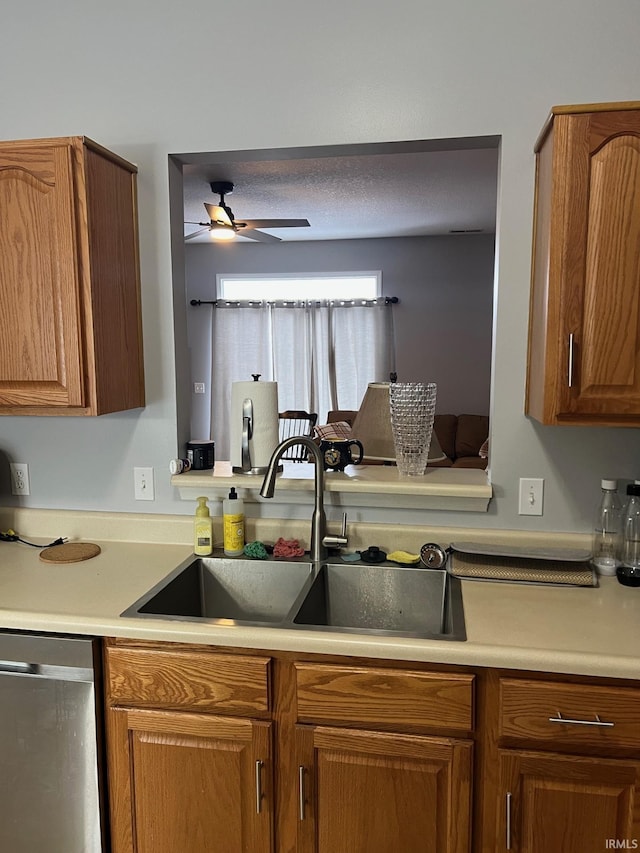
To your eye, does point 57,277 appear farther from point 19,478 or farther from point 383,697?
point 383,697

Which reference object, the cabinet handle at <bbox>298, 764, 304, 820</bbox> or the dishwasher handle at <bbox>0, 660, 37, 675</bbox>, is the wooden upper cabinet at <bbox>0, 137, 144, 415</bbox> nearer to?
the dishwasher handle at <bbox>0, 660, 37, 675</bbox>

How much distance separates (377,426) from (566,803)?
118 centimetres

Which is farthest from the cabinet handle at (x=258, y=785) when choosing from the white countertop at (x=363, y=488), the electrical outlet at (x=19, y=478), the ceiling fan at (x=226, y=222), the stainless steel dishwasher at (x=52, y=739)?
the ceiling fan at (x=226, y=222)

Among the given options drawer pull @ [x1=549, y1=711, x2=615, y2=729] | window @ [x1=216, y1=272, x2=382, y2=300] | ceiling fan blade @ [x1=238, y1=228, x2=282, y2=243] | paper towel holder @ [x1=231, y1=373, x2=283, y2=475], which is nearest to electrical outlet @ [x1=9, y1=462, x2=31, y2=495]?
paper towel holder @ [x1=231, y1=373, x2=283, y2=475]

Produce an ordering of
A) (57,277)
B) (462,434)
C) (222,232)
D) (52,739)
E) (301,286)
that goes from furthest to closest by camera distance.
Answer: (301,286) → (462,434) → (222,232) → (57,277) → (52,739)

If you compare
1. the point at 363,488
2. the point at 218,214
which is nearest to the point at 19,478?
the point at 363,488

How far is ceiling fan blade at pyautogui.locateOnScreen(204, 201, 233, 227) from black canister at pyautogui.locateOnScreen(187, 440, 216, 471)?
90.5 inches

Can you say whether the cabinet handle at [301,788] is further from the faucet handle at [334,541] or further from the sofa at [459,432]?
the sofa at [459,432]

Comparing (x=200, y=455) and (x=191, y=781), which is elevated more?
(x=200, y=455)

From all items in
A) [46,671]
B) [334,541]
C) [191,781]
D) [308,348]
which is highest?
[308,348]

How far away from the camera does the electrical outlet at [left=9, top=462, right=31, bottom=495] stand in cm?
216

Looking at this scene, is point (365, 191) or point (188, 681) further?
point (365, 191)

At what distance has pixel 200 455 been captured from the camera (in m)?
2.08

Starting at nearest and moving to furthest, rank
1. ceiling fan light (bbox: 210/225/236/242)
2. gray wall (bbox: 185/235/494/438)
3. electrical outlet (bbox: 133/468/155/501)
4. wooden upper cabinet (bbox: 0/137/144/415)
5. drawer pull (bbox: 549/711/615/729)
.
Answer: drawer pull (bbox: 549/711/615/729) < wooden upper cabinet (bbox: 0/137/144/415) < electrical outlet (bbox: 133/468/155/501) < ceiling fan light (bbox: 210/225/236/242) < gray wall (bbox: 185/235/494/438)
